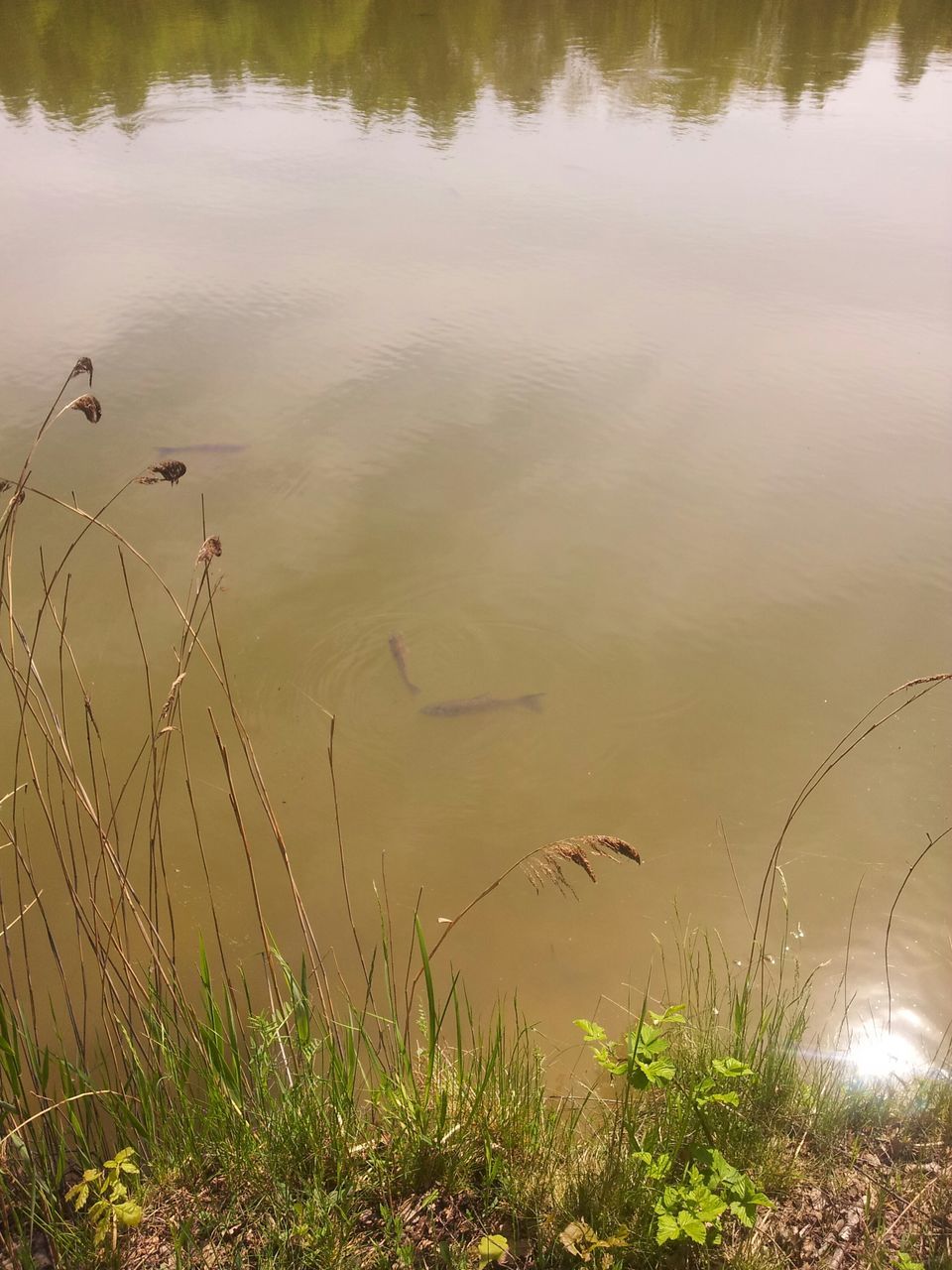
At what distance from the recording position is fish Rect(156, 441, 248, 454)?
4.66 metres

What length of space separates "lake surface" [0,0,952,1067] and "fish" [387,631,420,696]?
0.03 m

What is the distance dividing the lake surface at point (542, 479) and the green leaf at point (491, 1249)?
2.98 ft

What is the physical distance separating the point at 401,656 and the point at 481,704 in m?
0.39

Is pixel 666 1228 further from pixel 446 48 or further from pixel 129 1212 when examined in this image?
pixel 446 48

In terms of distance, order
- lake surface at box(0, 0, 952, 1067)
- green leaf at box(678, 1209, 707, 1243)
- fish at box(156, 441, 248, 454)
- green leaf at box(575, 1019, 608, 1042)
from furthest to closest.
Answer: fish at box(156, 441, 248, 454) < lake surface at box(0, 0, 952, 1067) < green leaf at box(575, 1019, 608, 1042) < green leaf at box(678, 1209, 707, 1243)

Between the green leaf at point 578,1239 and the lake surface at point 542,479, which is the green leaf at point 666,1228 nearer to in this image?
the green leaf at point 578,1239

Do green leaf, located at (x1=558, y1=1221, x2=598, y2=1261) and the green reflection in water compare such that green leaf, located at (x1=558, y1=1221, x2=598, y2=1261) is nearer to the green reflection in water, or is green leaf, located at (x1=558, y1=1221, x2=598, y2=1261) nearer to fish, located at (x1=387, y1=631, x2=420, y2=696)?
fish, located at (x1=387, y1=631, x2=420, y2=696)

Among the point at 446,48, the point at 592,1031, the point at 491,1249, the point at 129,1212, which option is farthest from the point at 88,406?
the point at 446,48

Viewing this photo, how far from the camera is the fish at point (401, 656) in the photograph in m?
3.54

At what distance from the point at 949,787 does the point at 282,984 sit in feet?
6.83

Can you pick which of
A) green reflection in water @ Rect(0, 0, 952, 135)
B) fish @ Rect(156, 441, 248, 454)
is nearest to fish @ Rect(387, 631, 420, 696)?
fish @ Rect(156, 441, 248, 454)

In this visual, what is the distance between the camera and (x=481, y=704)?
3.44 metres

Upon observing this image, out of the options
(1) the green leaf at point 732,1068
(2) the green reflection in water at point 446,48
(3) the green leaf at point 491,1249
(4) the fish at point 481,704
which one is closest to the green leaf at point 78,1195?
(3) the green leaf at point 491,1249

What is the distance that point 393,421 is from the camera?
4.94m
